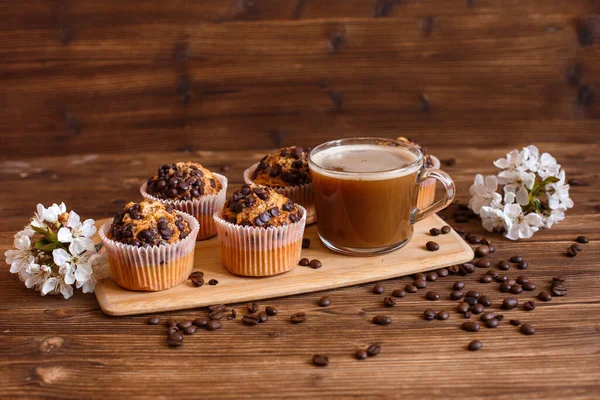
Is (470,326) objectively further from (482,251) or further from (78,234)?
(78,234)

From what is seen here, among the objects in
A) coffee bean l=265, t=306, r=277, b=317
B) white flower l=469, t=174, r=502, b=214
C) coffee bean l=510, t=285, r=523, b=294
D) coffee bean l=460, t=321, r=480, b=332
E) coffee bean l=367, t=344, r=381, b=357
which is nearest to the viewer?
coffee bean l=367, t=344, r=381, b=357

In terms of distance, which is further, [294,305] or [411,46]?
[411,46]

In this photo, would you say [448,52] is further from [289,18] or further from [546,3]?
[289,18]

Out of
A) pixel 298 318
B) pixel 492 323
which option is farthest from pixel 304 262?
pixel 492 323

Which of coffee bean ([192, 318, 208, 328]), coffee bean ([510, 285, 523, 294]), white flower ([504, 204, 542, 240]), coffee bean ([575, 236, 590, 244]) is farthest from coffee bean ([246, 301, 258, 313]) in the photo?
coffee bean ([575, 236, 590, 244])

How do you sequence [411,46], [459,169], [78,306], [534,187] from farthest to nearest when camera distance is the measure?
[411,46]
[459,169]
[534,187]
[78,306]

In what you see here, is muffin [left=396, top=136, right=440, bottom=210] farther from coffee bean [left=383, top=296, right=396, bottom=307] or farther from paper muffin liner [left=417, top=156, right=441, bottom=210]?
coffee bean [left=383, top=296, right=396, bottom=307]

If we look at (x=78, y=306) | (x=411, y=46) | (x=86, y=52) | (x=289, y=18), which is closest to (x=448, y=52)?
(x=411, y=46)
